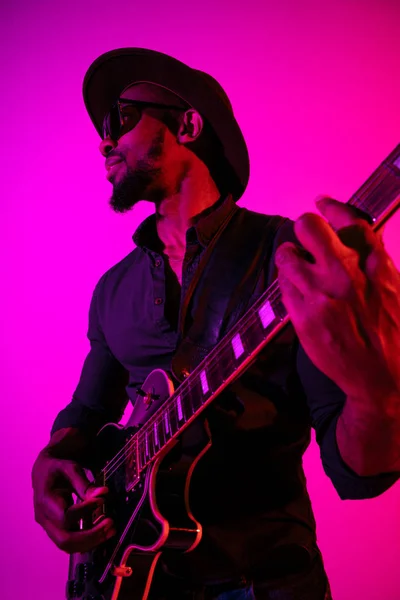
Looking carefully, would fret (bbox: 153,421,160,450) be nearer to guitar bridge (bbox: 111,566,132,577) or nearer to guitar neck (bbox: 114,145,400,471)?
guitar neck (bbox: 114,145,400,471)

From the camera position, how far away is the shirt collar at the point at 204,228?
139 cm

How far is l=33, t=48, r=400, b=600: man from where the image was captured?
2.06 ft

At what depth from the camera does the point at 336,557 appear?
1.85 metres

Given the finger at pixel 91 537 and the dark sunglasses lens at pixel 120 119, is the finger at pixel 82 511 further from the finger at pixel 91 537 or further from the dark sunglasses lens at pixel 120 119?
the dark sunglasses lens at pixel 120 119

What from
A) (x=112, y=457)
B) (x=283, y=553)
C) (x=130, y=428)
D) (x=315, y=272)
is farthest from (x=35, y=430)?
(x=315, y=272)

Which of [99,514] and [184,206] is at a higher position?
[184,206]

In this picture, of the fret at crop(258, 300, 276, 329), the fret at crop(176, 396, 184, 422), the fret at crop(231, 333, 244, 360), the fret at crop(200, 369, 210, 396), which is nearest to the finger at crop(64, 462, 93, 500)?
the fret at crop(176, 396, 184, 422)

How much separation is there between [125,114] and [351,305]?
1334 mm

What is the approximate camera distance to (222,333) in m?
1.18

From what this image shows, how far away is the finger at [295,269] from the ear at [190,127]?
1080mm

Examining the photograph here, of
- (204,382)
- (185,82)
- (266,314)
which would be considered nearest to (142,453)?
(204,382)

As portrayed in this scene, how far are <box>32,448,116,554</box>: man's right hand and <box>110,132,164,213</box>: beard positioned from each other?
94 centimetres

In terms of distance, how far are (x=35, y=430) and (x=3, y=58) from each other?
1.98 m

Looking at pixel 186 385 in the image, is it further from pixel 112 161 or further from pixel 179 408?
pixel 112 161
